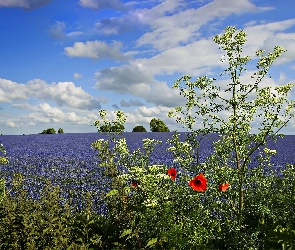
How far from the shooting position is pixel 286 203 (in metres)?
4.74

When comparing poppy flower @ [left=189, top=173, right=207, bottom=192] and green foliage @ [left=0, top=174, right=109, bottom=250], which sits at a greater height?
poppy flower @ [left=189, top=173, right=207, bottom=192]

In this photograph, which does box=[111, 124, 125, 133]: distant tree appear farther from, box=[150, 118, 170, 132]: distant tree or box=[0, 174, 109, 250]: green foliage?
box=[150, 118, 170, 132]: distant tree

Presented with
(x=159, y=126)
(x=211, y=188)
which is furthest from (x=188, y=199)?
(x=159, y=126)

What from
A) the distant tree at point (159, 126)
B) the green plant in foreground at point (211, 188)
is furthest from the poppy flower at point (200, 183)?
the distant tree at point (159, 126)

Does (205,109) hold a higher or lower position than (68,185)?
higher

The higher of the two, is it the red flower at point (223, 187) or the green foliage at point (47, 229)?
the red flower at point (223, 187)

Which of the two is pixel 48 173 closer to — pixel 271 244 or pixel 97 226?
pixel 97 226

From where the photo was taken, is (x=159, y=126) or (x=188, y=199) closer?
(x=188, y=199)

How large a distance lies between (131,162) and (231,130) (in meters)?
1.35

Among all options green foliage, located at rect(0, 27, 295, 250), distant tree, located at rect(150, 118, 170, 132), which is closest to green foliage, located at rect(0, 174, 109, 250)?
green foliage, located at rect(0, 27, 295, 250)

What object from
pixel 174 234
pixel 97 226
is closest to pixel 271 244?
pixel 174 234

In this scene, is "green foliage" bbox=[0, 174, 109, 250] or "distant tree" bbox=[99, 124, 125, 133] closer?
"green foliage" bbox=[0, 174, 109, 250]

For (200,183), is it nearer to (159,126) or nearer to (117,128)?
(117,128)

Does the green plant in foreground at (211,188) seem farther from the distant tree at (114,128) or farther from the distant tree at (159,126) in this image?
the distant tree at (159,126)
